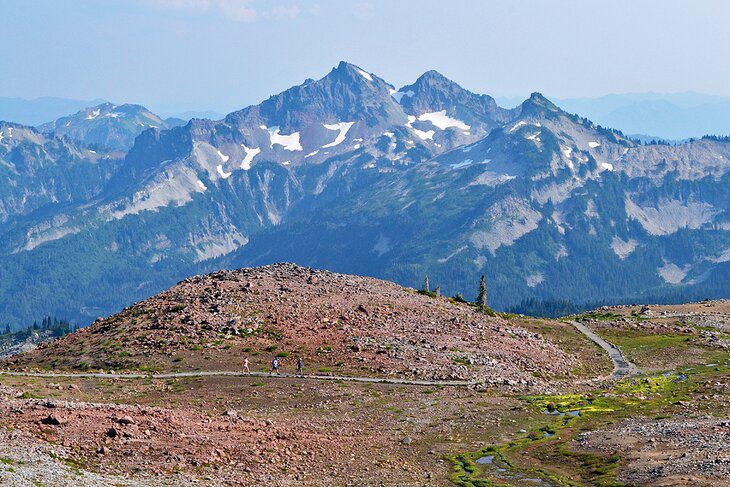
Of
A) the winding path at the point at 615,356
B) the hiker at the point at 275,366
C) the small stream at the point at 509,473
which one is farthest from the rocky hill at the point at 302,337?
the small stream at the point at 509,473

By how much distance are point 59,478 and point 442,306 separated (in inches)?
2919

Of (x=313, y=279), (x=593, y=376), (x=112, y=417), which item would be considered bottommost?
(x=593, y=376)

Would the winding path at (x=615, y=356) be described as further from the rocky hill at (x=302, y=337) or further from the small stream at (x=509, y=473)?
the small stream at (x=509, y=473)

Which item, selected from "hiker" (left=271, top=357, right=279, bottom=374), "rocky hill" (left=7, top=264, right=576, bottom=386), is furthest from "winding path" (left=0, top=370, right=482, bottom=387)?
"rocky hill" (left=7, top=264, right=576, bottom=386)

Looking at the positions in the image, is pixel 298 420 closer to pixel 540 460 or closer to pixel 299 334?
pixel 540 460

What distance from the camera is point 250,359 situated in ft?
296

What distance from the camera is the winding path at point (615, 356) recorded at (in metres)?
103

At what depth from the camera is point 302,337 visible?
96000mm

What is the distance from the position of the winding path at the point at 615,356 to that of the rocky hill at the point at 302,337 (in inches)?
213

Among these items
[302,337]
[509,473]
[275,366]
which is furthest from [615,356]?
[509,473]

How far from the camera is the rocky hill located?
89750 millimetres

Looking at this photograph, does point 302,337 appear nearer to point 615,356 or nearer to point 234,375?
point 234,375

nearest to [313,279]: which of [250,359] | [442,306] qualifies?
[442,306]

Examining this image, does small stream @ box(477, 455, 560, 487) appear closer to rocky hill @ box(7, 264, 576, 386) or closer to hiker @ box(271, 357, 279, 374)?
rocky hill @ box(7, 264, 576, 386)
